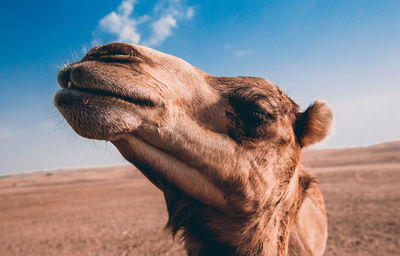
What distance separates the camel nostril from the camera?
1373mm

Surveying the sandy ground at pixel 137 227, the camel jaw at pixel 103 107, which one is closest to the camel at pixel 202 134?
the camel jaw at pixel 103 107

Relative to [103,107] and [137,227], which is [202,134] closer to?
[103,107]

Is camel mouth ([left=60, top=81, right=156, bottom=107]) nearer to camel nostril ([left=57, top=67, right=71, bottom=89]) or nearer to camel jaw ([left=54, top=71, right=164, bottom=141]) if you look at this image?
camel jaw ([left=54, top=71, right=164, bottom=141])

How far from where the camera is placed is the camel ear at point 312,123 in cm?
208

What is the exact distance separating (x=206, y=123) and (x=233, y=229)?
2.43 feet

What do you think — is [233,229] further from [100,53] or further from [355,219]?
[355,219]

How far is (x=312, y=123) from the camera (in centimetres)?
209

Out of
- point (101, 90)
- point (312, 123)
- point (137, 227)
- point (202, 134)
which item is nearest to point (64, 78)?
point (101, 90)

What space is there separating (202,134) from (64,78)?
0.82m

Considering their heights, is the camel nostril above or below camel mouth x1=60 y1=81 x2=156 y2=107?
above

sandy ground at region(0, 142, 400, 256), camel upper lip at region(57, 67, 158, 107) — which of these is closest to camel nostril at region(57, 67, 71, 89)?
camel upper lip at region(57, 67, 158, 107)

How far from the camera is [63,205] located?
1605cm

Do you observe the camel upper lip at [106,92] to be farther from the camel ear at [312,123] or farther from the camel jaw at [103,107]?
the camel ear at [312,123]

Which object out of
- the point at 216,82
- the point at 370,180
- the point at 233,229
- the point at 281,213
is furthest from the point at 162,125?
the point at 370,180
